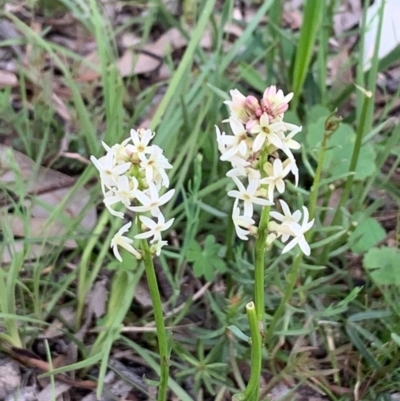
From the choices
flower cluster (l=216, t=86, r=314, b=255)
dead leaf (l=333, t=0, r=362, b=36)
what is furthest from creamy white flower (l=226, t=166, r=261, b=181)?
dead leaf (l=333, t=0, r=362, b=36)

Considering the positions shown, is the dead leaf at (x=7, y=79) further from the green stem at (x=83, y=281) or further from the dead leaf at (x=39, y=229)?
the green stem at (x=83, y=281)

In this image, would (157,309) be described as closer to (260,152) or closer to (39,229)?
(260,152)

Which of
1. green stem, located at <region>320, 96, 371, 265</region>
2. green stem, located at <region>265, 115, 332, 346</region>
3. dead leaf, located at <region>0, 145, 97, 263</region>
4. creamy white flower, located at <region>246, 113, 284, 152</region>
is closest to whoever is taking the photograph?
creamy white flower, located at <region>246, 113, 284, 152</region>

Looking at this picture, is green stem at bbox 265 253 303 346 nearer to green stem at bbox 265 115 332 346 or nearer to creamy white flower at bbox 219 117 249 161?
green stem at bbox 265 115 332 346

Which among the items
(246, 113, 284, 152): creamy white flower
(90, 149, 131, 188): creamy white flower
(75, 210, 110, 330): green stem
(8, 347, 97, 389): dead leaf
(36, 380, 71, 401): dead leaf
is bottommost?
(36, 380, 71, 401): dead leaf

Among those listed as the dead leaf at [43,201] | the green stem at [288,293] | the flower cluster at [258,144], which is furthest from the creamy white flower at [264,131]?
the dead leaf at [43,201]

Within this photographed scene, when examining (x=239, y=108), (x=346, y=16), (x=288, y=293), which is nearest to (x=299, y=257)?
(x=288, y=293)

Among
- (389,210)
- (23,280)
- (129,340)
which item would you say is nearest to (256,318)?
(129,340)

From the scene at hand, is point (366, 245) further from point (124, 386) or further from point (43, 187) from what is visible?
point (43, 187)
